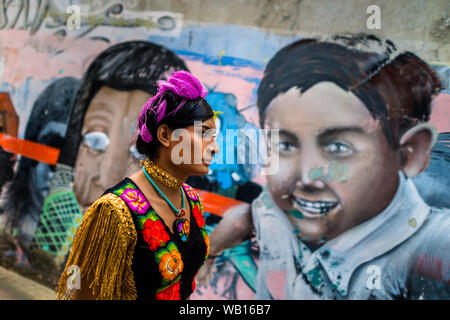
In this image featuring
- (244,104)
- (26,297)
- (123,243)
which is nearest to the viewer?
(123,243)

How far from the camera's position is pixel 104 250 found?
122cm

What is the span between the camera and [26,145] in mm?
4145

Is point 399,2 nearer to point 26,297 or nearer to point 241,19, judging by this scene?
point 241,19

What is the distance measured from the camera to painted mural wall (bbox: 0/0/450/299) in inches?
127

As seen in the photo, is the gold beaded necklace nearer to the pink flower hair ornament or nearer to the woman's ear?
the pink flower hair ornament

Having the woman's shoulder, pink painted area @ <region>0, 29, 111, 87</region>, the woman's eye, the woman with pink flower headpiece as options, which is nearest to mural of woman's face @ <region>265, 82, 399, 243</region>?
the woman's eye

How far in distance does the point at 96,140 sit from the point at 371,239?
282 cm

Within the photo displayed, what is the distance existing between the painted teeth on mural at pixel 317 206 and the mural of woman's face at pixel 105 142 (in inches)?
65.7

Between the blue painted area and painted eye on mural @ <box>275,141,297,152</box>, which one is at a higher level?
the blue painted area

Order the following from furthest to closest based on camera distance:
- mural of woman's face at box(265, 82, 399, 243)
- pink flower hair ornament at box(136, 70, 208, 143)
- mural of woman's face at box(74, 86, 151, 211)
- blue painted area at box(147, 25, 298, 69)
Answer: mural of woman's face at box(74, 86, 151, 211), blue painted area at box(147, 25, 298, 69), mural of woman's face at box(265, 82, 399, 243), pink flower hair ornament at box(136, 70, 208, 143)

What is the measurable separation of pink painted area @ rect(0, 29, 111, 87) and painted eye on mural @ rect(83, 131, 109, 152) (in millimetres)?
691

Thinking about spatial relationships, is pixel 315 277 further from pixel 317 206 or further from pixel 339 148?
pixel 339 148

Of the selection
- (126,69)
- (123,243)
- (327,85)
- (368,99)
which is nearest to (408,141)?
(368,99)
